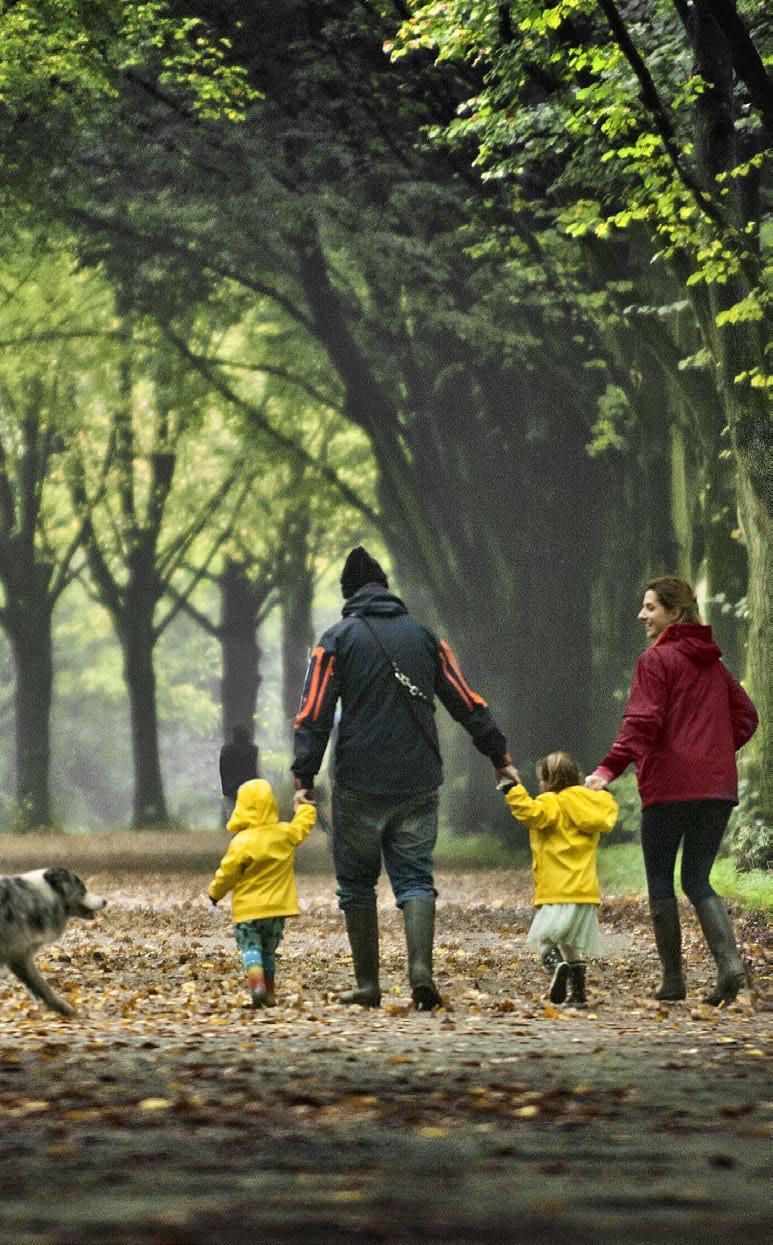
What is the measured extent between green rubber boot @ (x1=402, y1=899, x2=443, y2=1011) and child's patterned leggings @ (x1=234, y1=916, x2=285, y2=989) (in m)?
0.74

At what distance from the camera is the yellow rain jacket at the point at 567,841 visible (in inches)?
378

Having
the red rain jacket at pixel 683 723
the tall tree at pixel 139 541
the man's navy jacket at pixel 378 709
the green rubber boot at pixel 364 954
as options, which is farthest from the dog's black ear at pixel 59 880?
the tall tree at pixel 139 541

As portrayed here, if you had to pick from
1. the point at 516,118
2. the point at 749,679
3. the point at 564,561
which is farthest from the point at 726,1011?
the point at 564,561

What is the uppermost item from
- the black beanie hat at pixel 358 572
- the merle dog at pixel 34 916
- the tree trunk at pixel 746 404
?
the tree trunk at pixel 746 404

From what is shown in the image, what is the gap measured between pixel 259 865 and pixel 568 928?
158 centimetres

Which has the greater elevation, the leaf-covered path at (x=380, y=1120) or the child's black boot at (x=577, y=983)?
the leaf-covered path at (x=380, y=1120)

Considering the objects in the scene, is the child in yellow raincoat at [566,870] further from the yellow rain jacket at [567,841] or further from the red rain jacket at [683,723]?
the red rain jacket at [683,723]

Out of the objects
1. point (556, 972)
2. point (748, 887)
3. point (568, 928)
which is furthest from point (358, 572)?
point (748, 887)

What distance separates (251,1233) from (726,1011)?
5.39 meters

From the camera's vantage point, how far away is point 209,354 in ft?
123

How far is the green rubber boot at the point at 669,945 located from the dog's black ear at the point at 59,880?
110 inches

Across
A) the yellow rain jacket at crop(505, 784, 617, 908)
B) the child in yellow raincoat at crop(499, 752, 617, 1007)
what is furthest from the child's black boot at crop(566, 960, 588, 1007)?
the yellow rain jacket at crop(505, 784, 617, 908)

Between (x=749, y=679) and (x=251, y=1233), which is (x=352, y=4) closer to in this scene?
(x=749, y=679)

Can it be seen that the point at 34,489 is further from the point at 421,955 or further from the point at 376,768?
the point at 421,955
